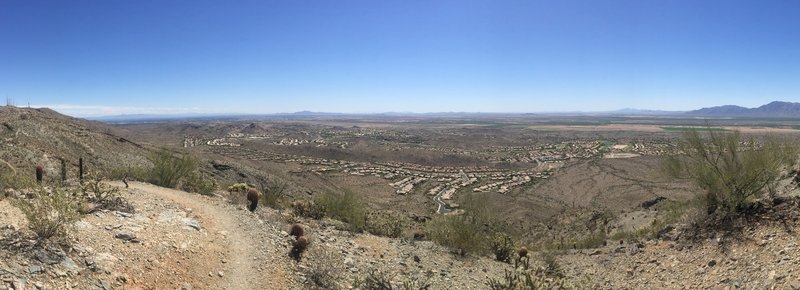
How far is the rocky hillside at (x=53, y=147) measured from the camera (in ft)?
84.1

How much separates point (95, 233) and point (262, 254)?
146 inches

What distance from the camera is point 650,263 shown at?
14.2m

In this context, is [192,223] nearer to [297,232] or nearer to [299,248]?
[297,232]

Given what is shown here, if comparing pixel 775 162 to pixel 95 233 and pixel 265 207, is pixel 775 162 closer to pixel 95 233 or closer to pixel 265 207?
pixel 265 207

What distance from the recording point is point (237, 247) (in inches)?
473

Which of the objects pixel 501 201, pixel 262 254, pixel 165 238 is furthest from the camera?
pixel 501 201

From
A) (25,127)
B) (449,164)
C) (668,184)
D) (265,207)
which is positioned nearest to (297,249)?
(265,207)

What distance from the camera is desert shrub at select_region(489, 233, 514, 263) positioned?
54.1 ft

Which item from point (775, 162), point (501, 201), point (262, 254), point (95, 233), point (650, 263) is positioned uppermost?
point (775, 162)

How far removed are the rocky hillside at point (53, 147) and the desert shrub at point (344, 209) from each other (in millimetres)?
13465

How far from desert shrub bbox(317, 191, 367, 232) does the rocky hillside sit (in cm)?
1346

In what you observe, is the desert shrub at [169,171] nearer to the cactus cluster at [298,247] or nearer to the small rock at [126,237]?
the cactus cluster at [298,247]

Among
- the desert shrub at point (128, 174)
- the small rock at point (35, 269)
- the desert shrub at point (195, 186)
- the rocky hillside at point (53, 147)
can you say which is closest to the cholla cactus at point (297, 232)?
the small rock at point (35, 269)

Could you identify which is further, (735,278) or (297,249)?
(297,249)
